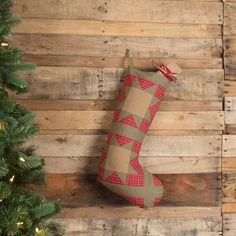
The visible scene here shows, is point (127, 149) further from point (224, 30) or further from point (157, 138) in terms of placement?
point (224, 30)

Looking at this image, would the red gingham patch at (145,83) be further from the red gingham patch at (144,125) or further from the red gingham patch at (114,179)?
the red gingham patch at (114,179)

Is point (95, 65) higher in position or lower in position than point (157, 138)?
higher

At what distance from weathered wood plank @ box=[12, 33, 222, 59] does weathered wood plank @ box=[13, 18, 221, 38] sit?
0.02 meters

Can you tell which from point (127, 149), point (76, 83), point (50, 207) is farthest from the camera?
point (76, 83)

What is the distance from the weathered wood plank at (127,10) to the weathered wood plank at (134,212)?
978mm

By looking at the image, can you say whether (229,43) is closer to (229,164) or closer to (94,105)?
(229,164)

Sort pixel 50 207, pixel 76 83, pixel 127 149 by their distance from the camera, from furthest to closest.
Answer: pixel 76 83, pixel 127 149, pixel 50 207

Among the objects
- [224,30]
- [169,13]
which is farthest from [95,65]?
[224,30]


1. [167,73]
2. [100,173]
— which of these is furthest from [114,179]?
[167,73]

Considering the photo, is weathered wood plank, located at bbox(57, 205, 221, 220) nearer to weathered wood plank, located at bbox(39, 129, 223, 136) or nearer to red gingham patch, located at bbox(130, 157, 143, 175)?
red gingham patch, located at bbox(130, 157, 143, 175)

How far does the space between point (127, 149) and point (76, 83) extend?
442 mm

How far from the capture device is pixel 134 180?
6.77ft

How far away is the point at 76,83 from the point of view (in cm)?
223

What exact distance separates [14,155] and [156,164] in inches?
Answer: 36.8
